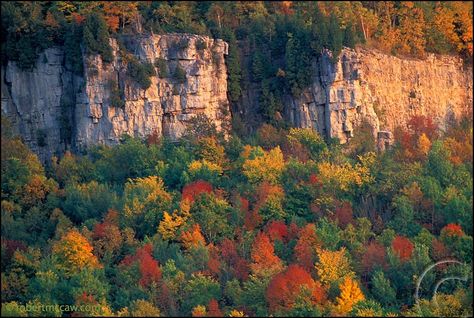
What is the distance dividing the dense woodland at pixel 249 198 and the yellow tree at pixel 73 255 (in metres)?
0.06

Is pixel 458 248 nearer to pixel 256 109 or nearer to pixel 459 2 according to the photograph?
pixel 256 109

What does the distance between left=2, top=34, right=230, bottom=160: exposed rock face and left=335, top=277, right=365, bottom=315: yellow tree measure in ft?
52.2

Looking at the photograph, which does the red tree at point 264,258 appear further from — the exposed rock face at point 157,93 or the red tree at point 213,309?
the exposed rock face at point 157,93

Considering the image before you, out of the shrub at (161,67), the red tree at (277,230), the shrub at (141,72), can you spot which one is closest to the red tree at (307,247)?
the red tree at (277,230)

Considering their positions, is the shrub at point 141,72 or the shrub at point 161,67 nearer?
the shrub at point 141,72

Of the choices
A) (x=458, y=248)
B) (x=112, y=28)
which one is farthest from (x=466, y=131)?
(x=112, y=28)

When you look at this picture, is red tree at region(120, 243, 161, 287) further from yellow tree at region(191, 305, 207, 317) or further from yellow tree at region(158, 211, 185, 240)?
yellow tree at region(191, 305, 207, 317)

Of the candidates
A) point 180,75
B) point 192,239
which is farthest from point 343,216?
point 180,75

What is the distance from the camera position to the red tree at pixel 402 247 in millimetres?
62500

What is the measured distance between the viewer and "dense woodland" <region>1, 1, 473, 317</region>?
6084cm

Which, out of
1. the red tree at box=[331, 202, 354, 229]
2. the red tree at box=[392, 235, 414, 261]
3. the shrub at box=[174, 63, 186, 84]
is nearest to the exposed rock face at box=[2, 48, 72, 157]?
the shrub at box=[174, 63, 186, 84]

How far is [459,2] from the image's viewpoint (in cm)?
8169

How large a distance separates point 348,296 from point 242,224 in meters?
8.61

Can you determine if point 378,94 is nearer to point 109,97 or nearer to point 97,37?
point 109,97
